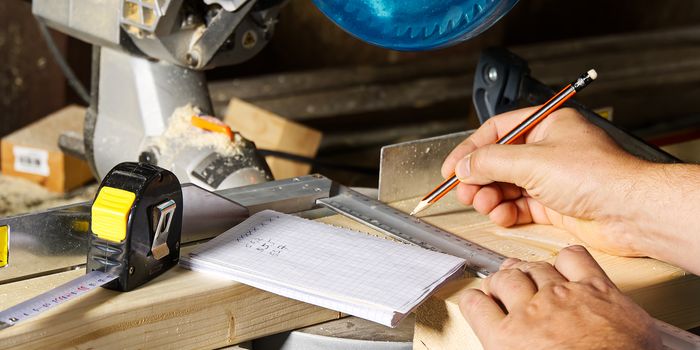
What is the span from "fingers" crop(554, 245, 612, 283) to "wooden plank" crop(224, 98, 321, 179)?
4.42 ft

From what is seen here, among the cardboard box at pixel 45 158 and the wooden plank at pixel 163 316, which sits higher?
the cardboard box at pixel 45 158

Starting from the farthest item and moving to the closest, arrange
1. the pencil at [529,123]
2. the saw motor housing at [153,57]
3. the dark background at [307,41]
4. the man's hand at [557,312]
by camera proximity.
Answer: the dark background at [307,41]
the saw motor housing at [153,57]
the pencil at [529,123]
the man's hand at [557,312]

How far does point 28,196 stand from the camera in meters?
2.44

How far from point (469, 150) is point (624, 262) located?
0.84 ft

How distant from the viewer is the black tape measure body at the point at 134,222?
995mm

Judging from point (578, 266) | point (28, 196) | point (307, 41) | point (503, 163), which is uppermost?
point (307, 41)

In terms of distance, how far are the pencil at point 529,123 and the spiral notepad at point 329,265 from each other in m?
0.14

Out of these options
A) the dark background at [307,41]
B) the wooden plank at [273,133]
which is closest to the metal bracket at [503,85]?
the wooden plank at [273,133]

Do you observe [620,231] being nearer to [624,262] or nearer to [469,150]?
[624,262]

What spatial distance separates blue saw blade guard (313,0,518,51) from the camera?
3.69 ft

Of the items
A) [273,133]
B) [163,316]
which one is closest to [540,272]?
[163,316]

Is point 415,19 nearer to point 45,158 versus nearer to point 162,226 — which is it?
point 162,226

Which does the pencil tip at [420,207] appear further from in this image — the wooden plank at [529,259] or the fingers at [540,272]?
the fingers at [540,272]

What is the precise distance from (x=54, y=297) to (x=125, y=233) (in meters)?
0.10
